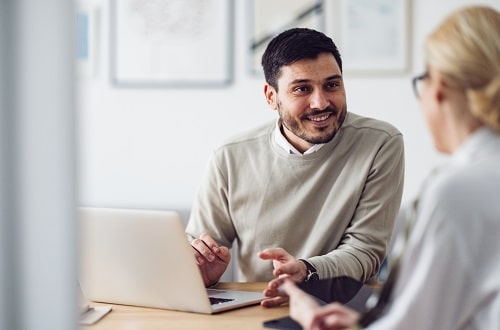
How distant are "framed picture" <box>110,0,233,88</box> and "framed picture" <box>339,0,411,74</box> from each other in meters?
0.53

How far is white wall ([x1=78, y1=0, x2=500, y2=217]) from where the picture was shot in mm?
3107

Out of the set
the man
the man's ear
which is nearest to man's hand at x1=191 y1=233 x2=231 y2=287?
the man

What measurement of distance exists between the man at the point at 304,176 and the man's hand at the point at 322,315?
0.67 meters

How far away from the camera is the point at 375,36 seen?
3.16 m

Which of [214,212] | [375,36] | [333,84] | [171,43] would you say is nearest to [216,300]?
[214,212]

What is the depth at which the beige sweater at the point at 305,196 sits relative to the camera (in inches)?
76.1

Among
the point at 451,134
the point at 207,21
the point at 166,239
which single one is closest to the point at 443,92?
the point at 451,134

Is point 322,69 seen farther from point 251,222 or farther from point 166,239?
point 166,239

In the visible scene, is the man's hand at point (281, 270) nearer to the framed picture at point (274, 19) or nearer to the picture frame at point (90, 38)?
the framed picture at point (274, 19)

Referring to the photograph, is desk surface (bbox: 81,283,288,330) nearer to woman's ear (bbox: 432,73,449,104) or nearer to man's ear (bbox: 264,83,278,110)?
woman's ear (bbox: 432,73,449,104)

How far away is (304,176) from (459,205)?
1.05m

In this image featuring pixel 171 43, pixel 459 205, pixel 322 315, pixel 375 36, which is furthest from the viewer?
pixel 171 43

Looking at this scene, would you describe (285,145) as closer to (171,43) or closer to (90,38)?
(171,43)

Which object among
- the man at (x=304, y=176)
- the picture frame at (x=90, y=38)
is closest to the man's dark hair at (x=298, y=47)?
the man at (x=304, y=176)
